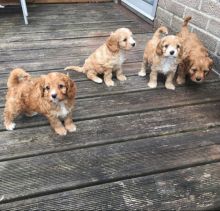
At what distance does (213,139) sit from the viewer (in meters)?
2.39

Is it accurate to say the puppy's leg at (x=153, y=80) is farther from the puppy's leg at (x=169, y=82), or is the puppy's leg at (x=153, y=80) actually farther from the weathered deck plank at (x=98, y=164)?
the weathered deck plank at (x=98, y=164)

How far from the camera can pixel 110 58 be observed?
291cm

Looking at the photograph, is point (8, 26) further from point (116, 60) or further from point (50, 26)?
point (116, 60)

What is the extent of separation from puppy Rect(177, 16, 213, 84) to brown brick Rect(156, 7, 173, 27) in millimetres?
1031

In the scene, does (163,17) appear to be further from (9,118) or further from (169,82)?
(9,118)

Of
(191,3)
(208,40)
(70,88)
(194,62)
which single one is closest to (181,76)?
(194,62)

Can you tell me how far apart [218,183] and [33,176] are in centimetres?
127

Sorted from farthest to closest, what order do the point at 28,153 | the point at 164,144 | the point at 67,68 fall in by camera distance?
1. the point at 67,68
2. the point at 164,144
3. the point at 28,153

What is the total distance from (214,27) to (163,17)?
1145 millimetres

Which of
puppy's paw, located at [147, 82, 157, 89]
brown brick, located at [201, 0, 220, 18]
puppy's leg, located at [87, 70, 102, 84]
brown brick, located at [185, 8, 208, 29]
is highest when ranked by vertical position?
brown brick, located at [201, 0, 220, 18]

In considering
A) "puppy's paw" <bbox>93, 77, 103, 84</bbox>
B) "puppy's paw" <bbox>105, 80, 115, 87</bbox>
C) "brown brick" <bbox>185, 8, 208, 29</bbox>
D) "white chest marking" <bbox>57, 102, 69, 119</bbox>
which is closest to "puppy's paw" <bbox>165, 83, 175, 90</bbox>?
"puppy's paw" <bbox>105, 80, 115, 87</bbox>

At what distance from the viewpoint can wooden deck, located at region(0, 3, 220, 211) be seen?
74.2 inches

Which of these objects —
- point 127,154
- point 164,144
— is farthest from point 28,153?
point 164,144

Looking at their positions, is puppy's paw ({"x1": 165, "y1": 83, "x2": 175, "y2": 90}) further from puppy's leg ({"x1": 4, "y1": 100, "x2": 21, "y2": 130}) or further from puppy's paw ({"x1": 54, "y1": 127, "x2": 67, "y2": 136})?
puppy's leg ({"x1": 4, "y1": 100, "x2": 21, "y2": 130})
